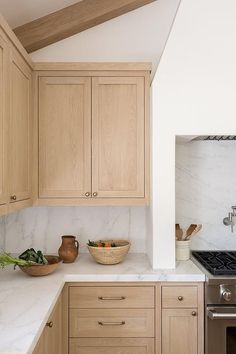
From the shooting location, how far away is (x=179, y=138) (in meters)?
2.45

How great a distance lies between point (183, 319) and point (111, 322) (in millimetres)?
448

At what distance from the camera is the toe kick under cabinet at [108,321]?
2.10 m

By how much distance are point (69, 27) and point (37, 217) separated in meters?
1.49

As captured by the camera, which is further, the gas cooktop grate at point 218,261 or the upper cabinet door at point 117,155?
the upper cabinet door at point 117,155

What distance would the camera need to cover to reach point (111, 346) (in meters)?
2.10

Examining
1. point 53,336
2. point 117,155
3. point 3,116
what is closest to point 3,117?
point 3,116

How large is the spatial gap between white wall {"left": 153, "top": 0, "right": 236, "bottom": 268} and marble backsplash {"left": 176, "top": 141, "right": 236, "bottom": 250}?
422 millimetres

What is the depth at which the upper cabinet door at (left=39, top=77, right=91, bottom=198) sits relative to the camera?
2.34 metres

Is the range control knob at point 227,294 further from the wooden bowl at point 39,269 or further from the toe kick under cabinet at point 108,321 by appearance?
the wooden bowl at point 39,269

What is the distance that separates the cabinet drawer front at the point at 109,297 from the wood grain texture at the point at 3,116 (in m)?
0.78

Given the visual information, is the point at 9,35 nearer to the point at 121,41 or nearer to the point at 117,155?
the point at 117,155

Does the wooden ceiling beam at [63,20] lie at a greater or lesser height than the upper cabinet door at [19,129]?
greater

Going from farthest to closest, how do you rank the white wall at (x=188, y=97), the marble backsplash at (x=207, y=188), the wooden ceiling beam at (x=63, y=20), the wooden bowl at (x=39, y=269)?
the marble backsplash at (x=207, y=188) → the wooden ceiling beam at (x=63, y=20) → the white wall at (x=188, y=97) → the wooden bowl at (x=39, y=269)

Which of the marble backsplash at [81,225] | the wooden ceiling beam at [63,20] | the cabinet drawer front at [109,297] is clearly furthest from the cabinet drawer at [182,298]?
the wooden ceiling beam at [63,20]
